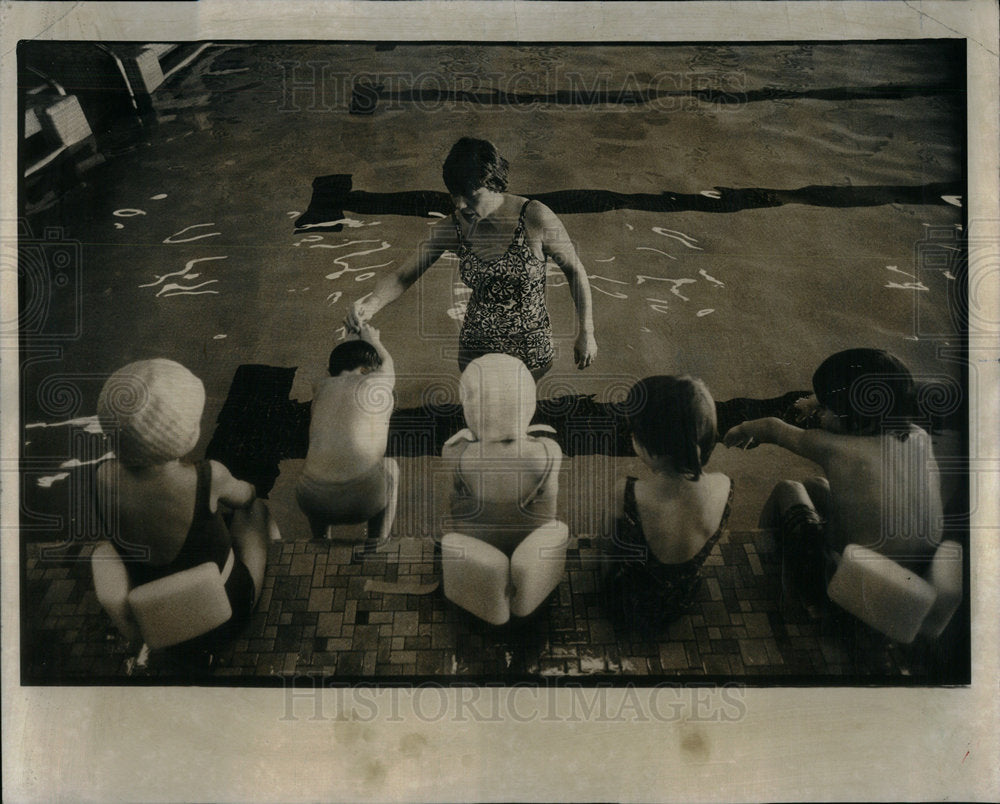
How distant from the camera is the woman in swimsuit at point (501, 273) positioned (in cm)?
301

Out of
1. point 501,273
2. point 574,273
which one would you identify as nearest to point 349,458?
point 501,273

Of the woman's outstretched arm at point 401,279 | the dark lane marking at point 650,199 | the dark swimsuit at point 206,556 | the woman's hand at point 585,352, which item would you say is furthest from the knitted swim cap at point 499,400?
the dark swimsuit at point 206,556

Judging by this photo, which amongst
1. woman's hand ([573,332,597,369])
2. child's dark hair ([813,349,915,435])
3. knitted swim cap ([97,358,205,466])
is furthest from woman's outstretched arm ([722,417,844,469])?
knitted swim cap ([97,358,205,466])

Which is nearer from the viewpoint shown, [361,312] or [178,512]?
[178,512]

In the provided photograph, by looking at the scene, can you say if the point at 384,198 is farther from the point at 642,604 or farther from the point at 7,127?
the point at 642,604

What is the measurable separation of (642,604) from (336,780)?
1407 mm

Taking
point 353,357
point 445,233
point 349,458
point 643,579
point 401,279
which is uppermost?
point 445,233

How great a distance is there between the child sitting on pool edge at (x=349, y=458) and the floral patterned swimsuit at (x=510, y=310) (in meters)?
0.43

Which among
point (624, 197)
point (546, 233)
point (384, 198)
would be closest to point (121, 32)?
point (384, 198)

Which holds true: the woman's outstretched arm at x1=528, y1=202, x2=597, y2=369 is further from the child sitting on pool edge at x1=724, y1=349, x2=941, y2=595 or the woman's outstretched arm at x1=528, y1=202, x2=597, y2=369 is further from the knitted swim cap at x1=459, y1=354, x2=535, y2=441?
the child sitting on pool edge at x1=724, y1=349, x2=941, y2=595

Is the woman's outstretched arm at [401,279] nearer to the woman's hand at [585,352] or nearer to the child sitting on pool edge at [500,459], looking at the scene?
the child sitting on pool edge at [500,459]

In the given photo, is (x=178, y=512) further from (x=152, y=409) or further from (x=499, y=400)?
(x=499, y=400)

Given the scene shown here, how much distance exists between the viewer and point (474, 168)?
3.10 meters

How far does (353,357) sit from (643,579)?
148cm
